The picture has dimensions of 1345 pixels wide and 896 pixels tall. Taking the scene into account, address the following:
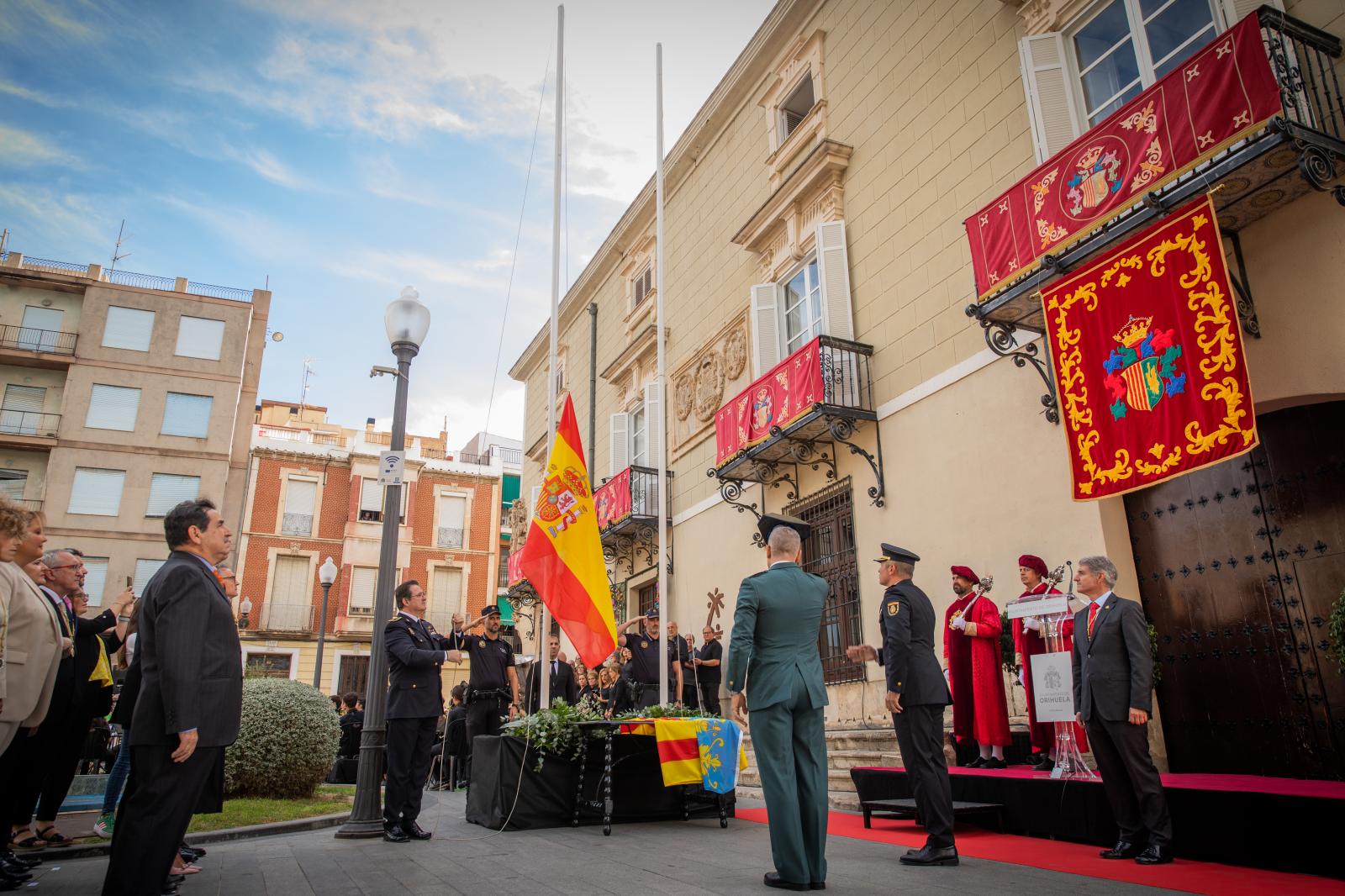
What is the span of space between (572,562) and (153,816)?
4.80m

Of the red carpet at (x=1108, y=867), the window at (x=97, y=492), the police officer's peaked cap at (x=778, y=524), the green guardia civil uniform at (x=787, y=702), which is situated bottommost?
the red carpet at (x=1108, y=867)

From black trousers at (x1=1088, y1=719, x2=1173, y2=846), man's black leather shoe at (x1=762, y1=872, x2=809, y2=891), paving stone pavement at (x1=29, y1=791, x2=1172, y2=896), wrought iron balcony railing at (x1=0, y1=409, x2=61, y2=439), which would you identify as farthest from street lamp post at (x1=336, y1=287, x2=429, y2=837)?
wrought iron balcony railing at (x1=0, y1=409, x2=61, y2=439)

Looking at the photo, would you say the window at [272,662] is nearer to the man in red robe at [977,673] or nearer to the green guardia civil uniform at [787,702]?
the man in red robe at [977,673]

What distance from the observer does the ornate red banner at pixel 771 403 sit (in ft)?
36.9

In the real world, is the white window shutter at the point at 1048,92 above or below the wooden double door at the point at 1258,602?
above

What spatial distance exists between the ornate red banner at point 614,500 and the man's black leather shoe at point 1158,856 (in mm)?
12283

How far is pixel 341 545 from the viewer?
114 feet

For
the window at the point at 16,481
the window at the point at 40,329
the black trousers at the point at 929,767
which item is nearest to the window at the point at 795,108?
the black trousers at the point at 929,767

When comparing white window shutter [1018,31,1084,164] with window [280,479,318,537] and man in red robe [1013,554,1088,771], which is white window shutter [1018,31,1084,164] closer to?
man in red robe [1013,554,1088,771]

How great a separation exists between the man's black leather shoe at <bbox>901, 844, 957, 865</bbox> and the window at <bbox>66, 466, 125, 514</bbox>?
1256 inches

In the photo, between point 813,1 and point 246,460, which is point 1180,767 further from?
point 246,460

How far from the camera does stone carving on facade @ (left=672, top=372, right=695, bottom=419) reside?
1641cm

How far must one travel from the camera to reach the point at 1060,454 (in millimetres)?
8359

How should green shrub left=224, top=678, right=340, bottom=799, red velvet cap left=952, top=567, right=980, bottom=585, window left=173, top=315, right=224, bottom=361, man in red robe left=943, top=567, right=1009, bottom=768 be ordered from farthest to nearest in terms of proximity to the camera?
window left=173, top=315, right=224, bottom=361, green shrub left=224, top=678, right=340, bottom=799, red velvet cap left=952, top=567, right=980, bottom=585, man in red robe left=943, top=567, right=1009, bottom=768
